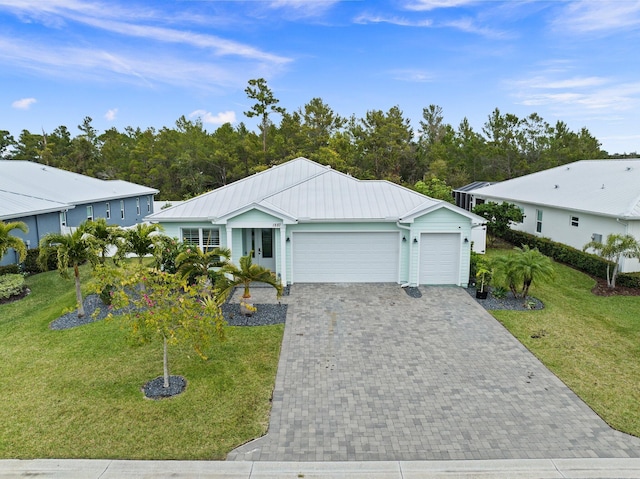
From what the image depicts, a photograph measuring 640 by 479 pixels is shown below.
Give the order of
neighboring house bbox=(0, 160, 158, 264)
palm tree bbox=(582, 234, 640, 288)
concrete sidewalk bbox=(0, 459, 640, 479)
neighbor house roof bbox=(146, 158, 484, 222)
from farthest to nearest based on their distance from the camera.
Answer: neighboring house bbox=(0, 160, 158, 264) → neighbor house roof bbox=(146, 158, 484, 222) → palm tree bbox=(582, 234, 640, 288) → concrete sidewalk bbox=(0, 459, 640, 479)

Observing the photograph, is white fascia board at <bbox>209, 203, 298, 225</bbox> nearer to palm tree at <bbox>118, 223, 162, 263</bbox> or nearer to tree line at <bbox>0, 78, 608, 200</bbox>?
palm tree at <bbox>118, 223, 162, 263</bbox>

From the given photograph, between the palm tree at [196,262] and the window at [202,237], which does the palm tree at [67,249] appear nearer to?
the palm tree at [196,262]

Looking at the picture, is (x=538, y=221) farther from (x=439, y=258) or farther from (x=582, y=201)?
(x=439, y=258)

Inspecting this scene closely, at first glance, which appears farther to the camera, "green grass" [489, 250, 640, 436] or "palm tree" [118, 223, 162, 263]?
"palm tree" [118, 223, 162, 263]

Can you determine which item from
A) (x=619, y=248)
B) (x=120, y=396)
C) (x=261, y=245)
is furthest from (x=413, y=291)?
(x=120, y=396)

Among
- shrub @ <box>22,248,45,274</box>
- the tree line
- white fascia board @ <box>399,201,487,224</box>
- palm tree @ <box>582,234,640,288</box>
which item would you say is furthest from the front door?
the tree line

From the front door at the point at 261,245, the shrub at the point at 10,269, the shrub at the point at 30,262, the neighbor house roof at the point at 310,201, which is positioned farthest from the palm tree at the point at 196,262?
the shrub at the point at 30,262
